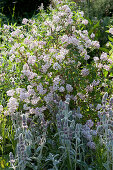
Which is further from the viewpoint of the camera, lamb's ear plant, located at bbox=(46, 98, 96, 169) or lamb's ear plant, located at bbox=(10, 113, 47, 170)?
lamb's ear plant, located at bbox=(46, 98, 96, 169)

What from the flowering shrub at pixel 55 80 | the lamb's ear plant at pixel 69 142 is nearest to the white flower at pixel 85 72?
the flowering shrub at pixel 55 80

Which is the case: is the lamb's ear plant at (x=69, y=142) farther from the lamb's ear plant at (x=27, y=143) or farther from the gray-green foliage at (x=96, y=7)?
the gray-green foliage at (x=96, y=7)

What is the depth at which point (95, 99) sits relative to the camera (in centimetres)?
281

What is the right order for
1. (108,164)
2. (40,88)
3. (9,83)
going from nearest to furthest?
(108,164), (40,88), (9,83)

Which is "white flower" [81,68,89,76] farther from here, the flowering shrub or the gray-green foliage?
the gray-green foliage

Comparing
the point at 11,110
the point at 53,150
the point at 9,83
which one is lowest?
the point at 53,150

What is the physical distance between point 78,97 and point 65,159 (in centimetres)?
84

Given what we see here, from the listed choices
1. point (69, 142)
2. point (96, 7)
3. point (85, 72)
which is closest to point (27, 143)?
point (69, 142)

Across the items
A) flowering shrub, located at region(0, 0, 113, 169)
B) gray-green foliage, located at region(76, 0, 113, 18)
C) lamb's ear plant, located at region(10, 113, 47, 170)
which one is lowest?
lamb's ear plant, located at region(10, 113, 47, 170)

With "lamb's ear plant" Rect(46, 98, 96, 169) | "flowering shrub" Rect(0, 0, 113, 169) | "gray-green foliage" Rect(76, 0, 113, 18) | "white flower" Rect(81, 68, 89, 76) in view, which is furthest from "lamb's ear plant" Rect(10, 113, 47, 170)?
"gray-green foliage" Rect(76, 0, 113, 18)

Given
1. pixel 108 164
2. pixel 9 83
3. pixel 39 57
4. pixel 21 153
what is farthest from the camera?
pixel 9 83

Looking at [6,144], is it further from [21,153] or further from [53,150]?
[21,153]

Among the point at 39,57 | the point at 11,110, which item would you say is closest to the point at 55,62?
the point at 39,57

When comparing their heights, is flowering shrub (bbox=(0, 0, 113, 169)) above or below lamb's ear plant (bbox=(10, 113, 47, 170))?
above
